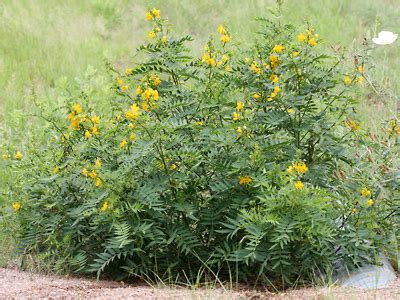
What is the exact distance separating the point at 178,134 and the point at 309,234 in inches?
36.3

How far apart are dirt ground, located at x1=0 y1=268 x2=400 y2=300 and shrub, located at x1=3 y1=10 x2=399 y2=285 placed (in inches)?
6.1

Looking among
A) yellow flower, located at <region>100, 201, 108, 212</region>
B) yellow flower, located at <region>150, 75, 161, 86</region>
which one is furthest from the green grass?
yellow flower, located at <region>100, 201, 108, 212</region>

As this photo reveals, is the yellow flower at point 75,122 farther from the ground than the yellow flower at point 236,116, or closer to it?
farther from the ground

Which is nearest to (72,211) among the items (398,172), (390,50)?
(398,172)

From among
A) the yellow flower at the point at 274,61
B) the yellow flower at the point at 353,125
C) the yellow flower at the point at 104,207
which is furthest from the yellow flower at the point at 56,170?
the yellow flower at the point at 353,125

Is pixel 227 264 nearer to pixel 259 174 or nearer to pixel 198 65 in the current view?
pixel 259 174

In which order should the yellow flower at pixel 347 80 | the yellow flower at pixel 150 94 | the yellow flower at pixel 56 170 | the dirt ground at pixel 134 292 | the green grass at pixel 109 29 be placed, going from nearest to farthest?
1. the dirt ground at pixel 134 292
2. the yellow flower at pixel 150 94
3. the yellow flower at pixel 347 80
4. the yellow flower at pixel 56 170
5. the green grass at pixel 109 29

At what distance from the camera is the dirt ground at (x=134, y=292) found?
314 cm

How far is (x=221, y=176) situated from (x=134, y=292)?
0.82m

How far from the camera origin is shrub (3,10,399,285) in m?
3.55

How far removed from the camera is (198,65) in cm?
396

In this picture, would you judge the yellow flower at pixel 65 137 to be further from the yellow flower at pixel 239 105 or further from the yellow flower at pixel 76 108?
the yellow flower at pixel 239 105

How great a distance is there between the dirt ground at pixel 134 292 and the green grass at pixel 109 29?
12.2 ft

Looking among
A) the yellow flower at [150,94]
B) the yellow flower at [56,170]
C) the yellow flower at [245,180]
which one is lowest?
the yellow flower at [245,180]
